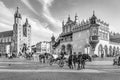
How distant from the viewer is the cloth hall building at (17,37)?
117481 mm

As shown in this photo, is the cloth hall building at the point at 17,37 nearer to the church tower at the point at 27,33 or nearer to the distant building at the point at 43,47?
the church tower at the point at 27,33

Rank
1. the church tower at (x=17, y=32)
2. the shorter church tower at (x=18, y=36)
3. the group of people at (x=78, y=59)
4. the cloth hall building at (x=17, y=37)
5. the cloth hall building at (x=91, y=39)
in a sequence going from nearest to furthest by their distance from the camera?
the group of people at (x=78, y=59) < the cloth hall building at (x=91, y=39) < the church tower at (x=17, y=32) < the shorter church tower at (x=18, y=36) < the cloth hall building at (x=17, y=37)

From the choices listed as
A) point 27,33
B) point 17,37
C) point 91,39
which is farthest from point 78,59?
point 27,33

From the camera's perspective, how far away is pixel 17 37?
11769cm

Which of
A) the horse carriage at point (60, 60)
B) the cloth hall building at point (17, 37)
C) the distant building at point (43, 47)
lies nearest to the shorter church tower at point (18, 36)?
the cloth hall building at point (17, 37)

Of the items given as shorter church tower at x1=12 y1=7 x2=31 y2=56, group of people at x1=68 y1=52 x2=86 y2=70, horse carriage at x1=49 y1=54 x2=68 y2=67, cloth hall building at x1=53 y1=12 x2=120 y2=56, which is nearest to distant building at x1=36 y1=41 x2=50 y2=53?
shorter church tower at x1=12 y1=7 x2=31 y2=56

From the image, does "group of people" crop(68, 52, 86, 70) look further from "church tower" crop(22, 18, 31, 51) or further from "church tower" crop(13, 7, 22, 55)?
"church tower" crop(22, 18, 31, 51)

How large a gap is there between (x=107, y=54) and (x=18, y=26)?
8954cm

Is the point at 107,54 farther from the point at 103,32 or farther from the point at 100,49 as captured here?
the point at 103,32

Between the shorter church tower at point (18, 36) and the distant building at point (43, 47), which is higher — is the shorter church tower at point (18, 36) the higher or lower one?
the higher one

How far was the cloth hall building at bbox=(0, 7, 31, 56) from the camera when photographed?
117481 millimetres

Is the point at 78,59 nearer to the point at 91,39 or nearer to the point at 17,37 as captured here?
the point at 91,39

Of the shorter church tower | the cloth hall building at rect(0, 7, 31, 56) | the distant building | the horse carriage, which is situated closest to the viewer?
the horse carriage

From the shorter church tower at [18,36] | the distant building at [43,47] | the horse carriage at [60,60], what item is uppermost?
the shorter church tower at [18,36]
